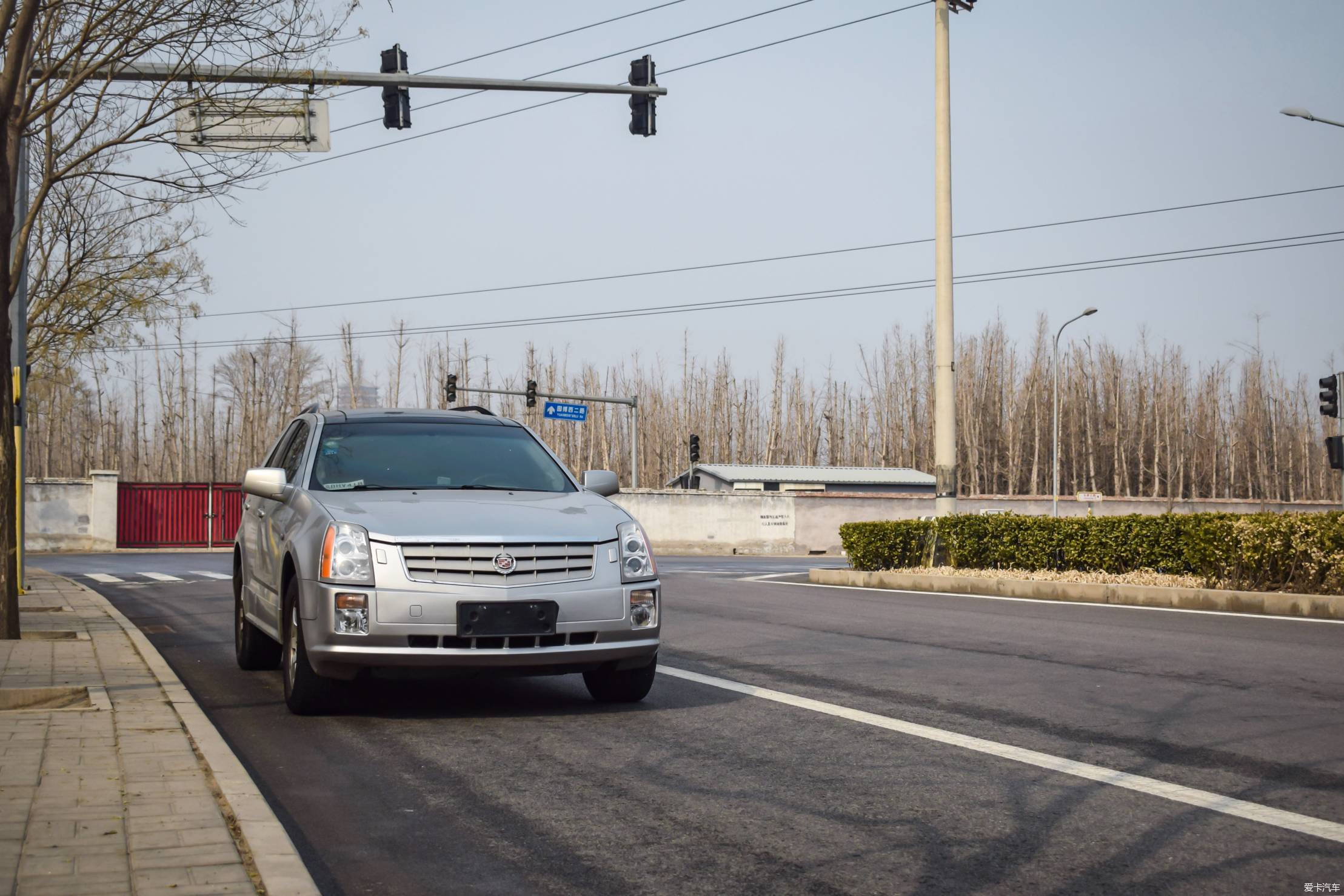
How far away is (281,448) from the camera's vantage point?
9867 millimetres

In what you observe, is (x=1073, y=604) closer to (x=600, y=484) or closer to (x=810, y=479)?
(x=600, y=484)

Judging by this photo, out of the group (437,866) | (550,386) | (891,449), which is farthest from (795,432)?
(437,866)

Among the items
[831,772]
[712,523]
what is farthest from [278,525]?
[712,523]

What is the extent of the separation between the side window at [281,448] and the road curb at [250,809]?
201 cm

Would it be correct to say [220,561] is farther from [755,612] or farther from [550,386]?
[550,386]

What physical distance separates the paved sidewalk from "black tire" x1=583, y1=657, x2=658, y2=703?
2.42 meters

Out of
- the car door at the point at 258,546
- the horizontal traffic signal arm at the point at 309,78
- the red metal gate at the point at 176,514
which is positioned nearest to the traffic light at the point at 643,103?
the horizontal traffic signal arm at the point at 309,78

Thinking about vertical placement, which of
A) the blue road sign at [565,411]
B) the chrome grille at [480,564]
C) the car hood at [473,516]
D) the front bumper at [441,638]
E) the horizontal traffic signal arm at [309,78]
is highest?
the horizontal traffic signal arm at [309,78]

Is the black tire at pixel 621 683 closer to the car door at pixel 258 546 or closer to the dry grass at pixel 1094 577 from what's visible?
the car door at pixel 258 546

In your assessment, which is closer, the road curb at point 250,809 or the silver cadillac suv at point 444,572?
the road curb at point 250,809

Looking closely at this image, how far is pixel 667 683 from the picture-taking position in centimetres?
886

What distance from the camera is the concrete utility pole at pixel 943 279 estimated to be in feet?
69.8

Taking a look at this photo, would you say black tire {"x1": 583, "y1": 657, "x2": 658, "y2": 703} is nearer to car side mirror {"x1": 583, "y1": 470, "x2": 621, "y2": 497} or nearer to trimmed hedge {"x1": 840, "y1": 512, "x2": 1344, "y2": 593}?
car side mirror {"x1": 583, "y1": 470, "x2": 621, "y2": 497}

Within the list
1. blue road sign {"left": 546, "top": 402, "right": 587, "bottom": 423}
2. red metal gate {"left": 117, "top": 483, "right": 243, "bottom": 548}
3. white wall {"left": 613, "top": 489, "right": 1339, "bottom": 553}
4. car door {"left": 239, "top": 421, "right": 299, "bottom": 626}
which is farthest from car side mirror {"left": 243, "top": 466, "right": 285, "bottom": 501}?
blue road sign {"left": 546, "top": 402, "right": 587, "bottom": 423}
